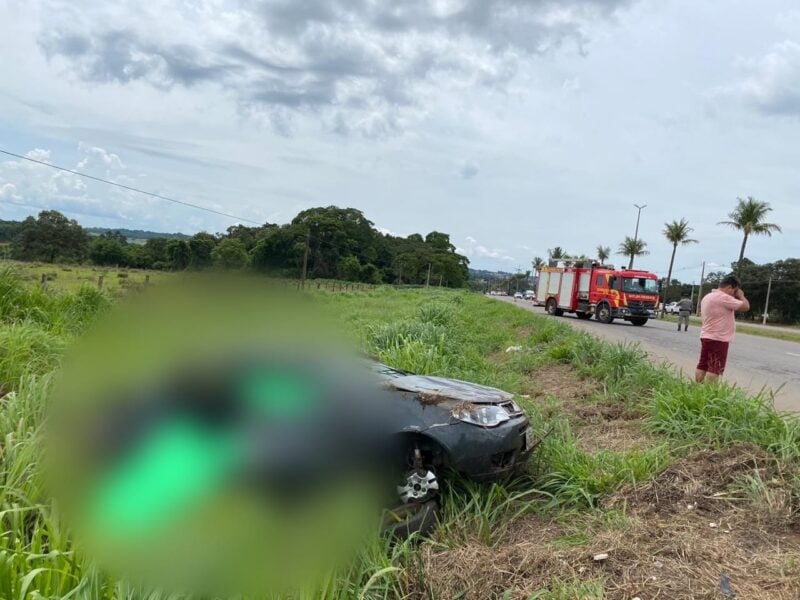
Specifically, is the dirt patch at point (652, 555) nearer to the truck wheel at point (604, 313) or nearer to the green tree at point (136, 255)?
the green tree at point (136, 255)

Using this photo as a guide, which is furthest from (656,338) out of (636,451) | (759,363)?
(636,451)

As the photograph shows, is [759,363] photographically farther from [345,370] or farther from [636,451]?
[345,370]

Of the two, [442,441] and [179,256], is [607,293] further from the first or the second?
[179,256]

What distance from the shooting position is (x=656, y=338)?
17250 mm

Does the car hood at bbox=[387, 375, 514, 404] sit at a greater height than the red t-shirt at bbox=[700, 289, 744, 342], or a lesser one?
lesser

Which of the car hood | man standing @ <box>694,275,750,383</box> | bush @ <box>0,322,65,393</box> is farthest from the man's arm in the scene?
bush @ <box>0,322,65,393</box>

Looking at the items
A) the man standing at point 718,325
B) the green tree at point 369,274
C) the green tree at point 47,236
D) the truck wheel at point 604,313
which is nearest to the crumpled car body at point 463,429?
the man standing at point 718,325

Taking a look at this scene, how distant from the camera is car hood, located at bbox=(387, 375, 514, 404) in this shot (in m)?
3.31

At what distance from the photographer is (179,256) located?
3.63 metres

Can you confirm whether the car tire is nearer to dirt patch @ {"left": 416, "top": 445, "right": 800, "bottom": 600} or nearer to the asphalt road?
dirt patch @ {"left": 416, "top": 445, "right": 800, "bottom": 600}

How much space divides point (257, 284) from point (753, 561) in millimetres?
2982

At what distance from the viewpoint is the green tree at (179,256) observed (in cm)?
351

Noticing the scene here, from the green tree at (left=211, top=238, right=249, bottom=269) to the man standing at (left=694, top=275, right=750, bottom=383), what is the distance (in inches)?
216

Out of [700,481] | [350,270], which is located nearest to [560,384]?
[700,481]
